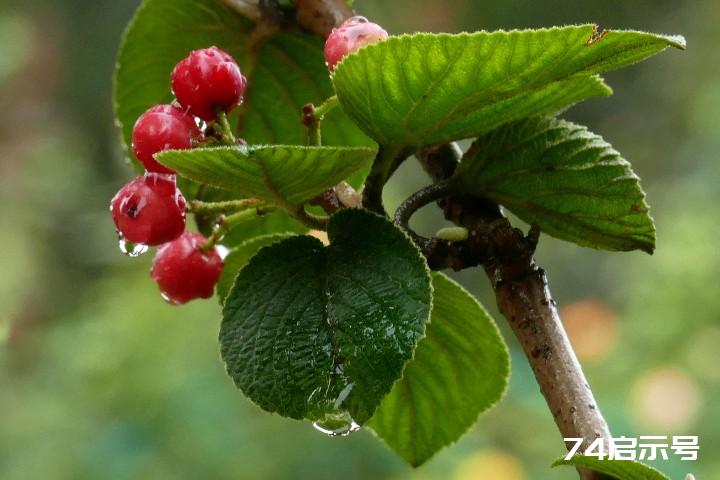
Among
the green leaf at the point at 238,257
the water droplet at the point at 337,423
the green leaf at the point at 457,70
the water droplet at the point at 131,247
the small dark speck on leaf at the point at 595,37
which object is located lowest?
the water droplet at the point at 337,423

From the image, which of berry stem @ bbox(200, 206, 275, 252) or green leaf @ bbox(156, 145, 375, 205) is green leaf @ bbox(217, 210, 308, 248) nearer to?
berry stem @ bbox(200, 206, 275, 252)

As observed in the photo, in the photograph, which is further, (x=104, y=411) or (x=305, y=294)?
(x=104, y=411)

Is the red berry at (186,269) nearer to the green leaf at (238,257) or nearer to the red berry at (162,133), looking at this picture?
the green leaf at (238,257)

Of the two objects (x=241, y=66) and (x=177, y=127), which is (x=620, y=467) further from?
(x=241, y=66)

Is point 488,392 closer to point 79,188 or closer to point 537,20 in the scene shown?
point 79,188

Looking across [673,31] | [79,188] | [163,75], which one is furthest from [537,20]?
[163,75]

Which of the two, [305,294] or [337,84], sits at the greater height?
[337,84]

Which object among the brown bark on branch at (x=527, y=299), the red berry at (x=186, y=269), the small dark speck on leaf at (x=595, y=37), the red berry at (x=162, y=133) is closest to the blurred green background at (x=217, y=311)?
the red berry at (x=186, y=269)
